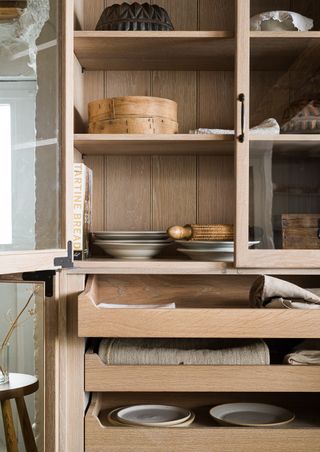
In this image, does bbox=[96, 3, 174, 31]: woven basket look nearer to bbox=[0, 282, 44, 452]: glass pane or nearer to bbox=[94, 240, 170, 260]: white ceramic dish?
bbox=[94, 240, 170, 260]: white ceramic dish

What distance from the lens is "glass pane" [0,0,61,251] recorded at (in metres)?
1.29

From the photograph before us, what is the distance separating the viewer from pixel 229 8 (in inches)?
82.0

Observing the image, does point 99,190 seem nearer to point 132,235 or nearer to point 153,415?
point 132,235

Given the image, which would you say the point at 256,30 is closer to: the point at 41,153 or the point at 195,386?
the point at 41,153

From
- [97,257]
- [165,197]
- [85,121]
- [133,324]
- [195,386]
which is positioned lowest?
[195,386]

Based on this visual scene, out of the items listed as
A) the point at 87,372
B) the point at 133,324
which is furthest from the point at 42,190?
the point at 87,372

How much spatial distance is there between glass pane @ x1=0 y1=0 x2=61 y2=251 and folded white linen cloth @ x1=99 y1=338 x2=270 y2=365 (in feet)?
1.10

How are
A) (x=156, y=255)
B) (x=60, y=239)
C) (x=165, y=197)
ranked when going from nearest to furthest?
(x=60, y=239) → (x=156, y=255) → (x=165, y=197)

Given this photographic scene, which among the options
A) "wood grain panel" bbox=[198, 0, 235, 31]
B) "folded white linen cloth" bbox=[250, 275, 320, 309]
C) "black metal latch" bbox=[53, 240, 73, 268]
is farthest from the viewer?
"wood grain panel" bbox=[198, 0, 235, 31]

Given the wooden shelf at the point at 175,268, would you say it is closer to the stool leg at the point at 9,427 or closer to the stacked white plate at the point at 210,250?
the stacked white plate at the point at 210,250

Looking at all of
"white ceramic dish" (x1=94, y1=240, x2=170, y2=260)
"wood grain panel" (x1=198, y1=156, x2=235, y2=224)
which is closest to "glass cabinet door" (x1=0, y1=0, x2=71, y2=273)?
"white ceramic dish" (x1=94, y1=240, x2=170, y2=260)

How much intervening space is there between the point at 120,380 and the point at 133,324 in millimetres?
172

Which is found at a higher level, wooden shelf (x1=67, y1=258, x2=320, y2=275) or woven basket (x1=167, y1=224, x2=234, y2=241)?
woven basket (x1=167, y1=224, x2=234, y2=241)

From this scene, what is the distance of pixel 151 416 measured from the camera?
1.80 meters
